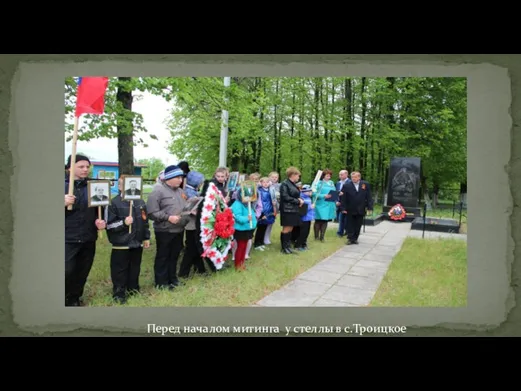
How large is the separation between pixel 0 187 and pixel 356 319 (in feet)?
12.9

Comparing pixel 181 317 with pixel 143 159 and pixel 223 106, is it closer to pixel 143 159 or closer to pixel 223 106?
pixel 143 159

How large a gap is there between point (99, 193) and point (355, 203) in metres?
4.49

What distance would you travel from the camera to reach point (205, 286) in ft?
14.1

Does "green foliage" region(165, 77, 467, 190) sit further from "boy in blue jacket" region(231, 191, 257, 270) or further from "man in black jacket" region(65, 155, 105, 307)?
"man in black jacket" region(65, 155, 105, 307)

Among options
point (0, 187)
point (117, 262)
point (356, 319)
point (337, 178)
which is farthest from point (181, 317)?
point (337, 178)

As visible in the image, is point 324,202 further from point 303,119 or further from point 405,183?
point 405,183

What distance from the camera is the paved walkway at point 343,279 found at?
404 cm

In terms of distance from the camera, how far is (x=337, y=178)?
6691mm

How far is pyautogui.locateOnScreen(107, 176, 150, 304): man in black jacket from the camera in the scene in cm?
377

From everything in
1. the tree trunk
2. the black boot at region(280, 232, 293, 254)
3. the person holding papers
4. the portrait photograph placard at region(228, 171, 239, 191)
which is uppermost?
the tree trunk

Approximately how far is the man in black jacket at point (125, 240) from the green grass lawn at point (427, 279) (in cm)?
264

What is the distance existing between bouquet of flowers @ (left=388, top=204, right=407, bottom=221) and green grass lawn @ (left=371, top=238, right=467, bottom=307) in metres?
2.93

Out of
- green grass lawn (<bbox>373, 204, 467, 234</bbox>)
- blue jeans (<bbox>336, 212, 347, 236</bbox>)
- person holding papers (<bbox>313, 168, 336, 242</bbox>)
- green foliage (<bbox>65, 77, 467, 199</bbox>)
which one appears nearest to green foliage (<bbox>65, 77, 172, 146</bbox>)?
green foliage (<bbox>65, 77, 467, 199</bbox>)

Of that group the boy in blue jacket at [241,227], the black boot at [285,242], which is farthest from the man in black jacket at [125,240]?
the black boot at [285,242]
